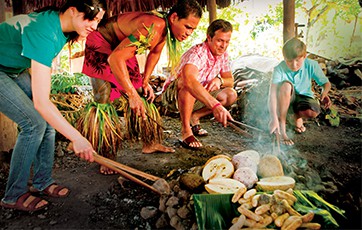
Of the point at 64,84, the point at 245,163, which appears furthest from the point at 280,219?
the point at 64,84

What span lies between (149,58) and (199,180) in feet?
4.21

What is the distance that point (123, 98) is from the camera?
106 inches

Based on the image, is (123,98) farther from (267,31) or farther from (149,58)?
(267,31)

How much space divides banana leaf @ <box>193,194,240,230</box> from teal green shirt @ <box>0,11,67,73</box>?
1.08 meters

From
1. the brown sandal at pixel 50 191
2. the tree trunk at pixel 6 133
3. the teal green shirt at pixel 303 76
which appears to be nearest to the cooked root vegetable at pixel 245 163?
the teal green shirt at pixel 303 76

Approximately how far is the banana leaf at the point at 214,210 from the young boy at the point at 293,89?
1.11 m

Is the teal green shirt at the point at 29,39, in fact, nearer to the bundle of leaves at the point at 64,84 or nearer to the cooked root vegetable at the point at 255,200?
the cooked root vegetable at the point at 255,200

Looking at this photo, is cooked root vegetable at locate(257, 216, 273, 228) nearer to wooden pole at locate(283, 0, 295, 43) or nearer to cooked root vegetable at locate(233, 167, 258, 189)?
cooked root vegetable at locate(233, 167, 258, 189)

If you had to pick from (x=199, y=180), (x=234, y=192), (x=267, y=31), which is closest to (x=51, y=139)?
(x=199, y=180)

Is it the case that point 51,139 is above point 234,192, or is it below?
above

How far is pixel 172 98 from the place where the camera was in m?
3.40

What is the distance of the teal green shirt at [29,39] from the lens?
162 centimetres

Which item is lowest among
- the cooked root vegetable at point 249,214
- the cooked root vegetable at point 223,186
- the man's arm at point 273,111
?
the cooked root vegetable at point 249,214

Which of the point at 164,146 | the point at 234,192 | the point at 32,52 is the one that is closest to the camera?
the point at 32,52
